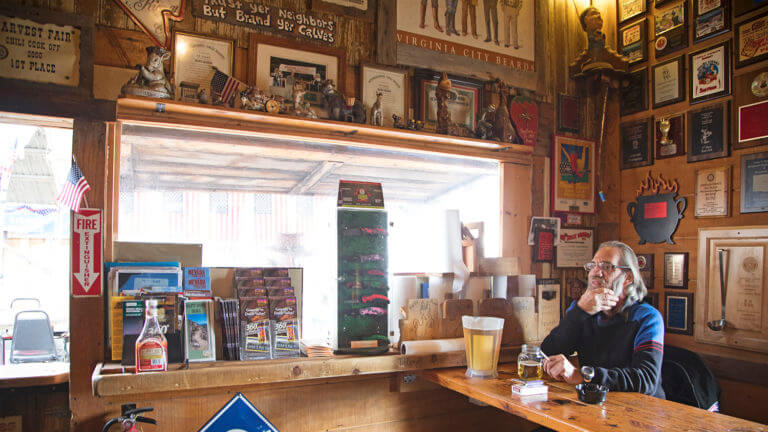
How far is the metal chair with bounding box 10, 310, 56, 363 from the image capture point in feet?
8.15

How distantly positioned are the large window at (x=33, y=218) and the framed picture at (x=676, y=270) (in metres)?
3.15

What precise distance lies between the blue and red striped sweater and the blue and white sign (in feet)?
4.48

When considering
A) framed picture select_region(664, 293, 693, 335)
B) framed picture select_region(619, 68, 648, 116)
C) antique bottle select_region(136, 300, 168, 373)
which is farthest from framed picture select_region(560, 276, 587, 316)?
antique bottle select_region(136, 300, 168, 373)

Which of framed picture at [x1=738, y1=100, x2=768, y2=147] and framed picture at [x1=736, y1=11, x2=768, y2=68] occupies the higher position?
framed picture at [x1=736, y1=11, x2=768, y2=68]

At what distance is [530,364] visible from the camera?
2139 mm

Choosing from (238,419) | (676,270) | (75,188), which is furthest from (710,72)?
(75,188)

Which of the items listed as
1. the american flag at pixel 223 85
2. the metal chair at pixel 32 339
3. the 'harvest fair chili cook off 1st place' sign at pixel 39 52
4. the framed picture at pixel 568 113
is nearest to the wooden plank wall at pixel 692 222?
the framed picture at pixel 568 113

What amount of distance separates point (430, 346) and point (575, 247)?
1490 millimetres

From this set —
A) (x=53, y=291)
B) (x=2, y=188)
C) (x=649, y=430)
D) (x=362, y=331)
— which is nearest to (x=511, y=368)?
(x=362, y=331)

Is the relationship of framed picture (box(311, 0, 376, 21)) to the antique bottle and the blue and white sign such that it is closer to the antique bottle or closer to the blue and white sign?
the antique bottle

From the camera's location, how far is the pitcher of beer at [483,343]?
2.24 m

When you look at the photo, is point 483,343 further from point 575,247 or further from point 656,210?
point 656,210

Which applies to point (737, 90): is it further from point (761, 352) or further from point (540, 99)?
point (761, 352)

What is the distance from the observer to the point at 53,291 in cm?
348
